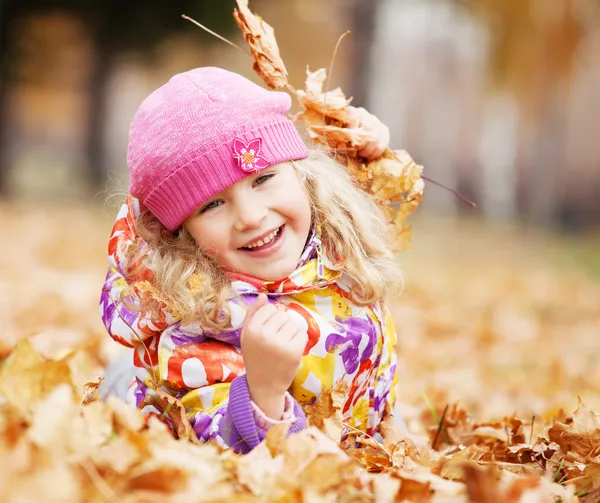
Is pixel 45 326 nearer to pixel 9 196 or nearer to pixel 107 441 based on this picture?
pixel 107 441

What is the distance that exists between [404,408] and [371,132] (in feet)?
3.74

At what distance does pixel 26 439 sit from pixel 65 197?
14.6 meters

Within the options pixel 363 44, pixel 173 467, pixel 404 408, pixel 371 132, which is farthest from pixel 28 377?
pixel 363 44

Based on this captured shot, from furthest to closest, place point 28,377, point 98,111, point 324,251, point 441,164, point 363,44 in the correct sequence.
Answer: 1. point 441,164
2. point 98,111
3. point 363,44
4. point 324,251
5. point 28,377

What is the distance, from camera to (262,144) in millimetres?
2016

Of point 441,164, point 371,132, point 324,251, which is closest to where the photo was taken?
point 324,251

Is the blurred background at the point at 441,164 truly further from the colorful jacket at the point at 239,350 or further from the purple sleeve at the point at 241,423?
the purple sleeve at the point at 241,423

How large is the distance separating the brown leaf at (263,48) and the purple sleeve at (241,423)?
867 mm

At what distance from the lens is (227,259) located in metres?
2.02

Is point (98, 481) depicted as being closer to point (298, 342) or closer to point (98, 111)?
point (298, 342)

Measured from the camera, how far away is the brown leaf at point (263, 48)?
7.18ft

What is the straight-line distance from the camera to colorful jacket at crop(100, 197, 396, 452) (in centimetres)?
188

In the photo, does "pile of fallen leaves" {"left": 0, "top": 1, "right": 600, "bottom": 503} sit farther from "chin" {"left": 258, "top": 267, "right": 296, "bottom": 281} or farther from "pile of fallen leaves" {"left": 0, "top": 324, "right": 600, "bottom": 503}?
"chin" {"left": 258, "top": 267, "right": 296, "bottom": 281}

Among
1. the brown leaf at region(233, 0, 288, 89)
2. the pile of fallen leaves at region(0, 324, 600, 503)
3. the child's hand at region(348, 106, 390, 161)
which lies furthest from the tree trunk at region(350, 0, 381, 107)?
the pile of fallen leaves at region(0, 324, 600, 503)
